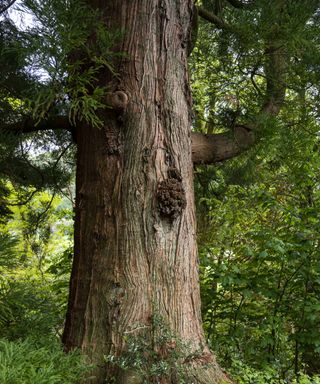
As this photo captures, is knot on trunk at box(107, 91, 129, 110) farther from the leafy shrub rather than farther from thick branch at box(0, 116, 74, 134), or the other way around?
the leafy shrub

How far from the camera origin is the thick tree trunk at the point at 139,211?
6.47 ft

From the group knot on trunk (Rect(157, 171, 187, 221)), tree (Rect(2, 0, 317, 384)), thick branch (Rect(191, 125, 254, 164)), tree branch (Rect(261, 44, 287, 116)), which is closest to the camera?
tree (Rect(2, 0, 317, 384))

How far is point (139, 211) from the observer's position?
6.76 ft

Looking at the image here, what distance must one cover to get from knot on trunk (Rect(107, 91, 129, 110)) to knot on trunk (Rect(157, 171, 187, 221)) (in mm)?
458

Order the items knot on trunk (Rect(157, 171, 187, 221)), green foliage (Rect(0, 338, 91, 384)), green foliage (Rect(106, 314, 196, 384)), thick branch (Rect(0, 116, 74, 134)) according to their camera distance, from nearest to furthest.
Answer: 1. green foliage (Rect(0, 338, 91, 384))
2. green foliage (Rect(106, 314, 196, 384))
3. knot on trunk (Rect(157, 171, 187, 221))
4. thick branch (Rect(0, 116, 74, 134))

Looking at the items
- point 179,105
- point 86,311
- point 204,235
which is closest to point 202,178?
point 204,235

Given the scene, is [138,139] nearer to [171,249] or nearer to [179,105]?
[179,105]

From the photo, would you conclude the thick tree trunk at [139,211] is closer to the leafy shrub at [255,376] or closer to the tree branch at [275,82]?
the leafy shrub at [255,376]

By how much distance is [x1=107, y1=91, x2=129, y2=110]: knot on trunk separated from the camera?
7.05ft

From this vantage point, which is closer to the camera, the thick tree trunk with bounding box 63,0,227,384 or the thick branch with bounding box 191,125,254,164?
the thick tree trunk with bounding box 63,0,227,384

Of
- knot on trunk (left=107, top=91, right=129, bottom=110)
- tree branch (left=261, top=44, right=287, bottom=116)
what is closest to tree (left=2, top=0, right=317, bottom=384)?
knot on trunk (left=107, top=91, right=129, bottom=110)

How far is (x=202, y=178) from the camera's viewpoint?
14.9 feet

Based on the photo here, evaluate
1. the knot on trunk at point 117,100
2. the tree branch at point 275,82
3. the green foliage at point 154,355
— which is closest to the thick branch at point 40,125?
the knot on trunk at point 117,100

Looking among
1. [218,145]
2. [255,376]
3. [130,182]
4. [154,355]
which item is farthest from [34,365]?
[218,145]
